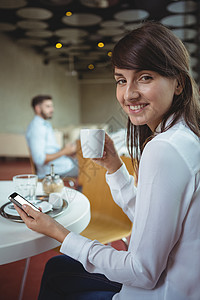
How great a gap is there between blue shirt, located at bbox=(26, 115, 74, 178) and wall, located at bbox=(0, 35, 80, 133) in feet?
15.9

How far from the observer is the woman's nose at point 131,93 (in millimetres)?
766

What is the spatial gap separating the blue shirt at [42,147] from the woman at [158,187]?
205 centimetres

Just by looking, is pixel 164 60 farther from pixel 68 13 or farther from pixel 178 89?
pixel 68 13

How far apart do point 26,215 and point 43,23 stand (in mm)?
6872

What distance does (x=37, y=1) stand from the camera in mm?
5496

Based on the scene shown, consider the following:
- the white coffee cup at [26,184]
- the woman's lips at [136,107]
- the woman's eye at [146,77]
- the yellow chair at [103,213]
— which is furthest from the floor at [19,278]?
the woman's eye at [146,77]

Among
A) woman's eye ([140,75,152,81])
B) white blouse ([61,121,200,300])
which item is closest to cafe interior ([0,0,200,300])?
white blouse ([61,121,200,300])

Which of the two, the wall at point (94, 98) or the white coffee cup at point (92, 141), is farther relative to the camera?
the wall at point (94, 98)

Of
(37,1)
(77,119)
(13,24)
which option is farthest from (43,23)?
(77,119)

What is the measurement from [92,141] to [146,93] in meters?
0.30

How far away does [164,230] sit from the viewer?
0.63 m

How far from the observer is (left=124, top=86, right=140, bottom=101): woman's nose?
2.51 ft

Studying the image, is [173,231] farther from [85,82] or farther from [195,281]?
[85,82]

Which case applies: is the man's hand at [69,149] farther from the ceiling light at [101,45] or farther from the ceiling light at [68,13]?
the ceiling light at [101,45]
